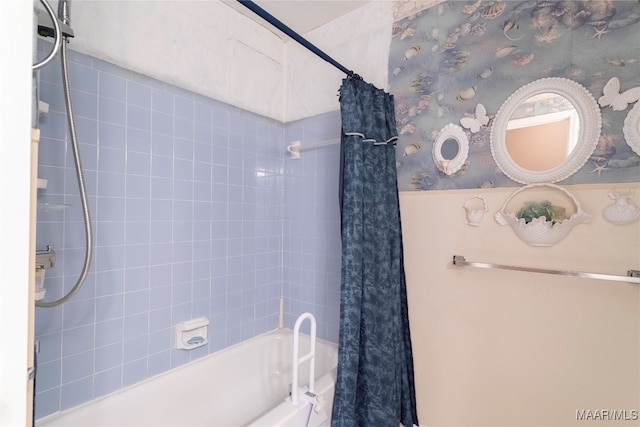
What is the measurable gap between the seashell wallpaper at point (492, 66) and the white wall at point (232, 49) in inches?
9.8

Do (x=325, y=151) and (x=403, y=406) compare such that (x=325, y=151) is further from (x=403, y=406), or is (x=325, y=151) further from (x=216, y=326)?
(x=403, y=406)

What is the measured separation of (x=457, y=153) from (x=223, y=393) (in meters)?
1.83

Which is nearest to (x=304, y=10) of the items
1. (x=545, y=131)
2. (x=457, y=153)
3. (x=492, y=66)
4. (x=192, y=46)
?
(x=192, y=46)

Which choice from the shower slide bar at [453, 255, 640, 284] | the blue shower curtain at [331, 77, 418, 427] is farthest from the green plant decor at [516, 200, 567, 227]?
the blue shower curtain at [331, 77, 418, 427]

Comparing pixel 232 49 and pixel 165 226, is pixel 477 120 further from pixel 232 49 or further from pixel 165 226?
pixel 165 226

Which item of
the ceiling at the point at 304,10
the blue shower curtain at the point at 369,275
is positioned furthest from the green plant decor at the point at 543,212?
the ceiling at the point at 304,10

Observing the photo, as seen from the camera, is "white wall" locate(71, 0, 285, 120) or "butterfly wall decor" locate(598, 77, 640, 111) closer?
"butterfly wall decor" locate(598, 77, 640, 111)

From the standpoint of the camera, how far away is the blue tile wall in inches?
45.3

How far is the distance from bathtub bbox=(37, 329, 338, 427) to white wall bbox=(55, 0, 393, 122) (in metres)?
1.50

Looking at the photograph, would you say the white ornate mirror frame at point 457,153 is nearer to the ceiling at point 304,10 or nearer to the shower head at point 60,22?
the ceiling at point 304,10

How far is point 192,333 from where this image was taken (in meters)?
1.54

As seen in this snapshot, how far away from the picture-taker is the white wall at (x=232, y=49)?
1.27 metres

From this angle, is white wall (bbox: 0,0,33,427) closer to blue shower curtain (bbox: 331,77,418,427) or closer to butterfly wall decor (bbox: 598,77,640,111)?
blue shower curtain (bbox: 331,77,418,427)

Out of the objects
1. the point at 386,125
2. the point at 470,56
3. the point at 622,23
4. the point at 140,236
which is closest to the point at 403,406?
the point at 386,125
